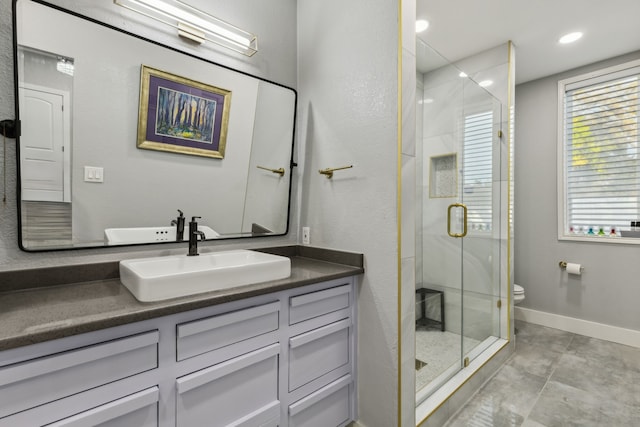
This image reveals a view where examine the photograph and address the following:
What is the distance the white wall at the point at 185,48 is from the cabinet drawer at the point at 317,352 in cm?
68

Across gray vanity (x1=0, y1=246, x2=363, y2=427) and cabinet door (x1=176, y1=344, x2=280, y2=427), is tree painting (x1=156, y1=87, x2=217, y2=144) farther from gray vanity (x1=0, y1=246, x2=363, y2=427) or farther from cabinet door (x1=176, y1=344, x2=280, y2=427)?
cabinet door (x1=176, y1=344, x2=280, y2=427)

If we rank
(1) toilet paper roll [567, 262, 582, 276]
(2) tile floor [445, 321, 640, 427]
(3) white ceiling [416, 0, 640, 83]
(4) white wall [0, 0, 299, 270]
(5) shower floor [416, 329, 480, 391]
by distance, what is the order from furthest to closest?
(1) toilet paper roll [567, 262, 582, 276]
(3) white ceiling [416, 0, 640, 83]
(5) shower floor [416, 329, 480, 391]
(2) tile floor [445, 321, 640, 427]
(4) white wall [0, 0, 299, 270]

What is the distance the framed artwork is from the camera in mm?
1424

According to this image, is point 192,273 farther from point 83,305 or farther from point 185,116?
point 185,116

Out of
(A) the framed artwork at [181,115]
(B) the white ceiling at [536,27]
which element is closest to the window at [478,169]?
(B) the white ceiling at [536,27]

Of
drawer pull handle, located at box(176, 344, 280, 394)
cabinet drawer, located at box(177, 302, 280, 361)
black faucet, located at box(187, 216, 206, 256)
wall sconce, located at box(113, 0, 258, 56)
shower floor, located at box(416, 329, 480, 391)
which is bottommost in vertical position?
shower floor, located at box(416, 329, 480, 391)

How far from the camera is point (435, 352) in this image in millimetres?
2068

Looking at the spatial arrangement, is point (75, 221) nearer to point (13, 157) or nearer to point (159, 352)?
point (13, 157)

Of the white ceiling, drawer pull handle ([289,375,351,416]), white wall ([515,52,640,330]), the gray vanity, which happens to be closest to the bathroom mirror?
the gray vanity

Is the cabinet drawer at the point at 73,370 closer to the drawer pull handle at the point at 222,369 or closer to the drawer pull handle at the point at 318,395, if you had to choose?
the drawer pull handle at the point at 222,369

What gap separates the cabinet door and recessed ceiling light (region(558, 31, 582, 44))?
3181 millimetres

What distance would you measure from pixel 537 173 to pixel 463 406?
2.54m

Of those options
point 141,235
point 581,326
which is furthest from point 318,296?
point 581,326

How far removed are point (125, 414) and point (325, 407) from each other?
90 centimetres
